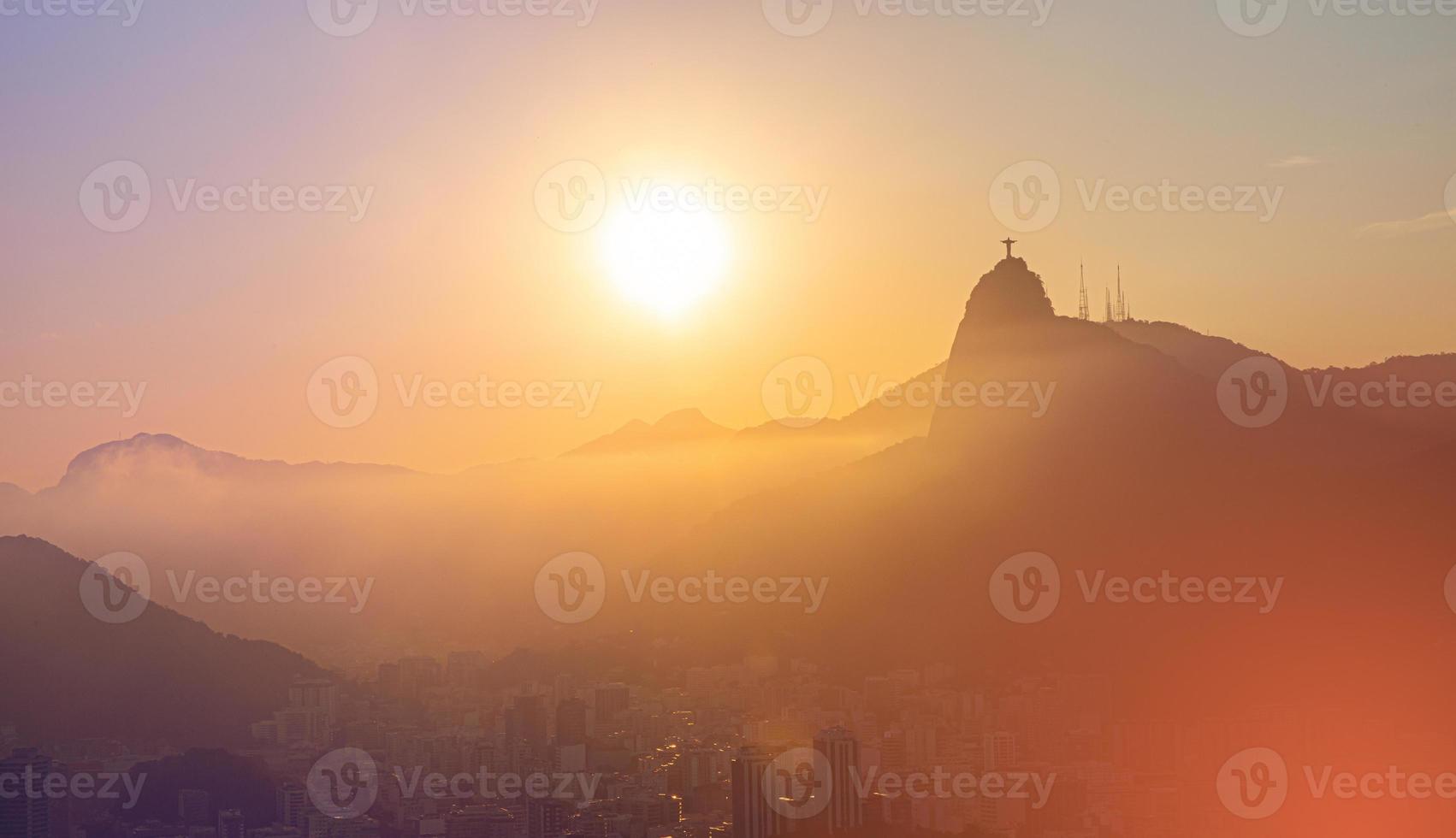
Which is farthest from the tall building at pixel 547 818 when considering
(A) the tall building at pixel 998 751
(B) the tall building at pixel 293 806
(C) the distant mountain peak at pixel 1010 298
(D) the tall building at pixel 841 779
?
(C) the distant mountain peak at pixel 1010 298

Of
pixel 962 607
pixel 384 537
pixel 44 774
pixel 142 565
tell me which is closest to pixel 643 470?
pixel 384 537

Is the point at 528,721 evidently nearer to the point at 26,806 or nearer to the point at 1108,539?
the point at 26,806

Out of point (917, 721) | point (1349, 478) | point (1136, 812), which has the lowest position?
point (1136, 812)

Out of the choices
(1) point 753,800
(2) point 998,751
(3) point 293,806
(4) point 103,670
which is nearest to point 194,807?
(3) point 293,806

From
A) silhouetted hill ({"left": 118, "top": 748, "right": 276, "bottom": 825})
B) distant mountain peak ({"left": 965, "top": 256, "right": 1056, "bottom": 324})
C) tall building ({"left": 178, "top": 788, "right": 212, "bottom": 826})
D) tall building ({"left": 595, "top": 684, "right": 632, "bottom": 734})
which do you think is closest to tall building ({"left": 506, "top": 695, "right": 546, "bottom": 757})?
tall building ({"left": 595, "top": 684, "right": 632, "bottom": 734})

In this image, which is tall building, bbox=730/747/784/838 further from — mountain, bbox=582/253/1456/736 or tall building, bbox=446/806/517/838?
mountain, bbox=582/253/1456/736

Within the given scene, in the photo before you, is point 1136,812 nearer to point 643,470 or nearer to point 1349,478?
point 1349,478
